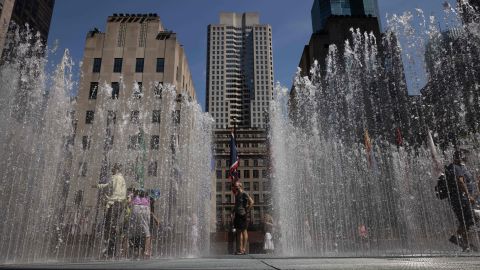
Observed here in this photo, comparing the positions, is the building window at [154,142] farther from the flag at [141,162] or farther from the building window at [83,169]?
the building window at [83,169]

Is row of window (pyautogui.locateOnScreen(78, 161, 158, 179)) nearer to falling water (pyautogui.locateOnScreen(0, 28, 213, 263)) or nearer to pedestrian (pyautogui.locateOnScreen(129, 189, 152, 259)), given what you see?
falling water (pyautogui.locateOnScreen(0, 28, 213, 263))

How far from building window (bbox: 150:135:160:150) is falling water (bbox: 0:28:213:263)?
39 cm

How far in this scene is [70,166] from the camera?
35438 millimetres

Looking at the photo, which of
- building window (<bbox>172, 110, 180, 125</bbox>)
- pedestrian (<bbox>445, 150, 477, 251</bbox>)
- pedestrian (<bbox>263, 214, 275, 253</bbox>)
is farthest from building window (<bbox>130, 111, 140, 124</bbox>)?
pedestrian (<bbox>445, 150, 477, 251</bbox>)

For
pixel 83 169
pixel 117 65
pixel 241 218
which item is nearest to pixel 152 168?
pixel 83 169

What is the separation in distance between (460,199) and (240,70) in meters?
147

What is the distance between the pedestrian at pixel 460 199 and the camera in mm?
7511

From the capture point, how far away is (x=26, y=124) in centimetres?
2141

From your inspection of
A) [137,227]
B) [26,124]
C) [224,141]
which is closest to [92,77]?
Result: [26,124]

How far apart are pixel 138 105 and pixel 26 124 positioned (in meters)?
15.2

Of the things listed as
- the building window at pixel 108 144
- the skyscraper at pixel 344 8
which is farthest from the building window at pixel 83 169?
the skyscraper at pixel 344 8

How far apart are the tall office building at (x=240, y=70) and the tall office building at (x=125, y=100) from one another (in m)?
96.3

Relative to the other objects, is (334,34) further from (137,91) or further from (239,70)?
(239,70)

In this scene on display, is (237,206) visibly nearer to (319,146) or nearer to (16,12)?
(319,146)
